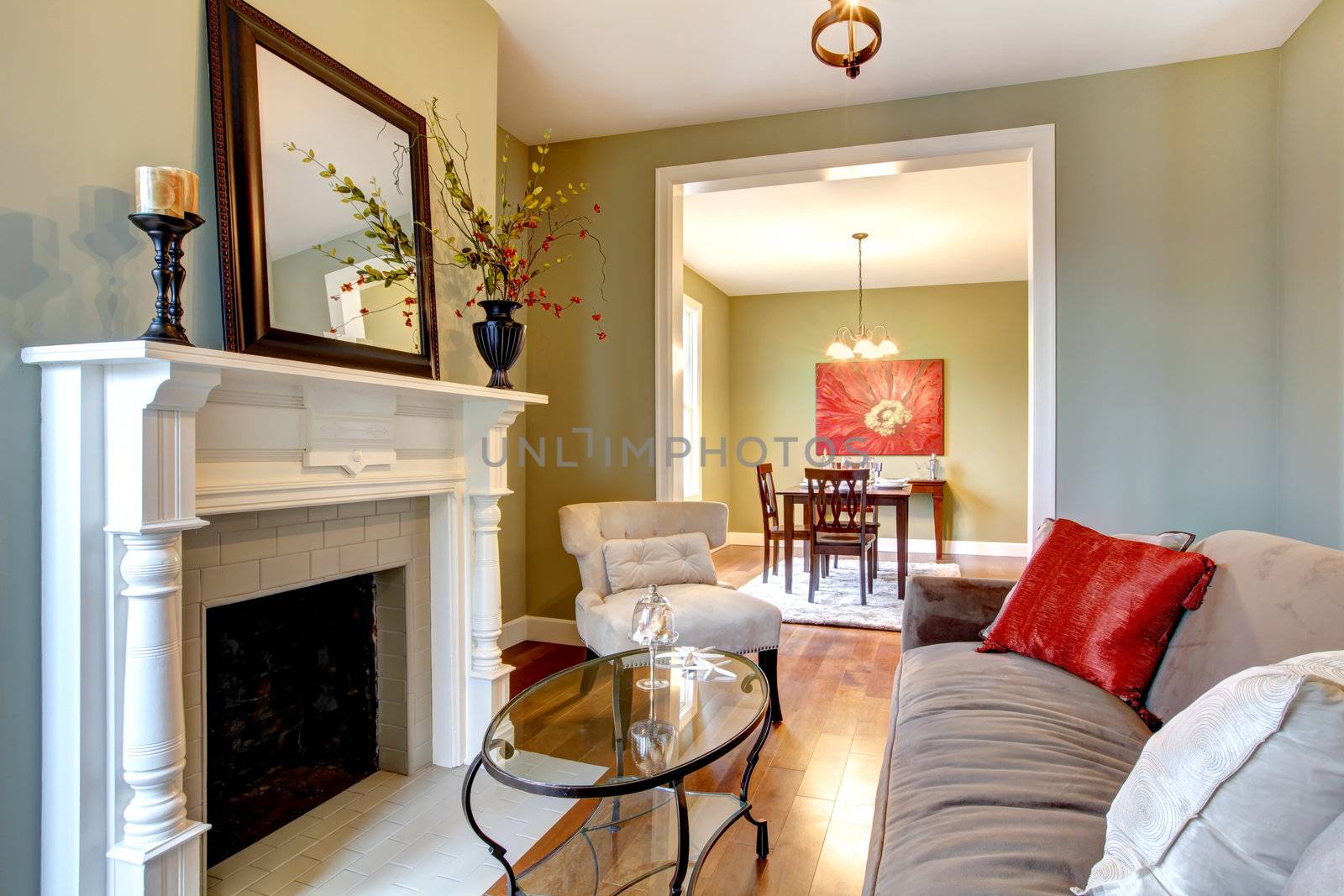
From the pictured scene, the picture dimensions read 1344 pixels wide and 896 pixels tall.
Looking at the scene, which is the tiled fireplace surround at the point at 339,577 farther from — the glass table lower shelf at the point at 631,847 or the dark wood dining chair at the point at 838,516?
the dark wood dining chair at the point at 838,516

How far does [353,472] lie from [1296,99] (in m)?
3.73

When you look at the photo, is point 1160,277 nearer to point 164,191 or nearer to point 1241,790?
point 1241,790

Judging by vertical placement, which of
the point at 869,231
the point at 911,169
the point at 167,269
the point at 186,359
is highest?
the point at 869,231

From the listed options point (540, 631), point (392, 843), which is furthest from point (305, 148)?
point (540, 631)

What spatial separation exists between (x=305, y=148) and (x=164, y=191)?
0.61m

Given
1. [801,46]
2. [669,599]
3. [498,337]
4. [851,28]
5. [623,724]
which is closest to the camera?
[623,724]

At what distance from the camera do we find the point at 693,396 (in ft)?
22.4

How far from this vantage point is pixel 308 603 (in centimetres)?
222

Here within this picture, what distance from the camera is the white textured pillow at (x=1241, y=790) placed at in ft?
2.20

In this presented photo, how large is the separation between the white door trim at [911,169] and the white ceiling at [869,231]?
292mm

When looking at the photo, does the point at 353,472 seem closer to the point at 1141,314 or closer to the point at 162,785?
the point at 162,785

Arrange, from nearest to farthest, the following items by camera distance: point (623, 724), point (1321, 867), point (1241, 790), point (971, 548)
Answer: point (1321, 867)
point (1241, 790)
point (623, 724)
point (971, 548)

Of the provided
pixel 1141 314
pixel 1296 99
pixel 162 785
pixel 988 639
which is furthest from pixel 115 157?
pixel 1296 99

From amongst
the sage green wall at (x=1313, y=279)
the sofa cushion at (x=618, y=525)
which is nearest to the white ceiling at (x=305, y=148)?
the sofa cushion at (x=618, y=525)
